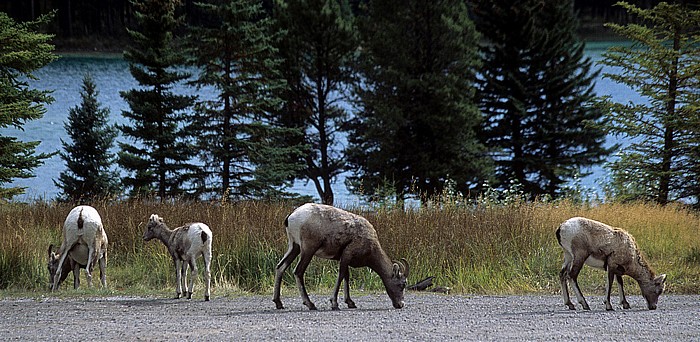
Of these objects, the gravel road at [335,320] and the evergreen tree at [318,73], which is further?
the evergreen tree at [318,73]

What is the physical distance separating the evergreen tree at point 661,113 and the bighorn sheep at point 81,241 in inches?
710

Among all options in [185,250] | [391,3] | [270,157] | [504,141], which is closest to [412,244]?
[185,250]

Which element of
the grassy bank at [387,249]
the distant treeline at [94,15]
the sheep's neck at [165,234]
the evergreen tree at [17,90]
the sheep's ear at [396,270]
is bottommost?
the grassy bank at [387,249]

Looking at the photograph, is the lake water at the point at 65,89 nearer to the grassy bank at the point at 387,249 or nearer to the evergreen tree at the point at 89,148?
the evergreen tree at the point at 89,148

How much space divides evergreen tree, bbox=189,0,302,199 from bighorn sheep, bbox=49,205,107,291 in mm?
23115

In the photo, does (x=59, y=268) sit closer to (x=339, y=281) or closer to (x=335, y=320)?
(x=339, y=281)

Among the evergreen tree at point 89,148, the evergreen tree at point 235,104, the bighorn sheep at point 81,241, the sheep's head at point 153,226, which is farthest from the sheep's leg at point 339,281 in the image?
the evergreen tree at point 89,148

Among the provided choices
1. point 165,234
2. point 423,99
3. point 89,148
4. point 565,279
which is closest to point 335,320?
point 565,279

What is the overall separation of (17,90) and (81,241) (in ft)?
43.7

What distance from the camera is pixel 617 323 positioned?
10.5 metres

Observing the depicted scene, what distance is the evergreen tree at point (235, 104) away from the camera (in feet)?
124

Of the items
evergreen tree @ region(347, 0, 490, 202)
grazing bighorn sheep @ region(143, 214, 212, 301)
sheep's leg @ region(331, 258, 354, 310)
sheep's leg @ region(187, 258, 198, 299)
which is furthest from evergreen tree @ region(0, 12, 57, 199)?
evergreen tree @ region(347, 0, 490, 202)

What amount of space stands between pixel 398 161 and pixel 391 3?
7.59 meters

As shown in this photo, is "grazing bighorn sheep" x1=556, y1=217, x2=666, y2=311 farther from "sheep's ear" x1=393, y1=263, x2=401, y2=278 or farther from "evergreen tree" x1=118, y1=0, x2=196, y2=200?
"evergreen tree" x1=118, y1=0, x2=196, y2=200
